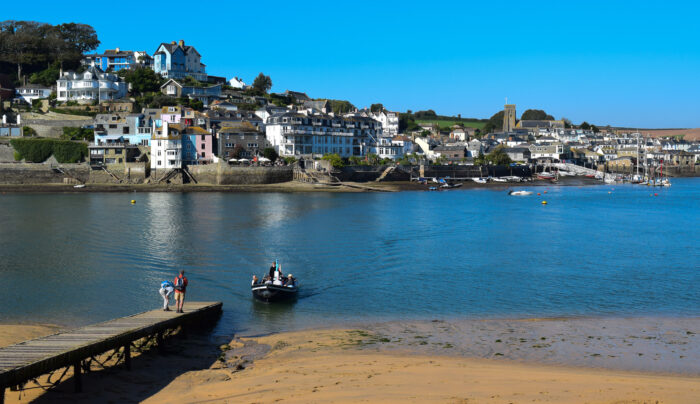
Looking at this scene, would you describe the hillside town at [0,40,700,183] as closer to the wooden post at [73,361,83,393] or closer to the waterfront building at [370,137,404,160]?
the waterfront building at [370,137,404,160]

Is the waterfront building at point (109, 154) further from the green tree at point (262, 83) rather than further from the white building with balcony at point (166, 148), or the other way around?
the green tree at point (262, 83)

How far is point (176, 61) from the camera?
110m

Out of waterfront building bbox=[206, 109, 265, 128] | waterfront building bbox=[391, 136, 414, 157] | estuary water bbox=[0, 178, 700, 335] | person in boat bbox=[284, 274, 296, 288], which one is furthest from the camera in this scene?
waterfront building bbox=[391, 136, 414, 157]

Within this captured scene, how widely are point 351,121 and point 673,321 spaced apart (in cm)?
8211

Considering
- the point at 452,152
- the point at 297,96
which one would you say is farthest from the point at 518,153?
the point at 297,96

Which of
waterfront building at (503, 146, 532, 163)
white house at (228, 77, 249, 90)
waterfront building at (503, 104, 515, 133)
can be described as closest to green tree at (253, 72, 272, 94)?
white house at (228, 77, 249, 90)

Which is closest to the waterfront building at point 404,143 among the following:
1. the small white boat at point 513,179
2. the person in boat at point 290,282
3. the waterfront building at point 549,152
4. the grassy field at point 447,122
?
the small white boat at point 513,179

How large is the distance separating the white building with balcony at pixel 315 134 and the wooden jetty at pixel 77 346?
71.7 metres

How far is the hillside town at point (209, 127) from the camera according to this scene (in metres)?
79.3

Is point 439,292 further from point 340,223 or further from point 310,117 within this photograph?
point 310,117

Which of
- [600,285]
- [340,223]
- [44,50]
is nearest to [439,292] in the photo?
[600,285]

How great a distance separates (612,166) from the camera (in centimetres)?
13575

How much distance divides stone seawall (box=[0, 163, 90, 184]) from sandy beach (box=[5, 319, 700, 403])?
67552mm

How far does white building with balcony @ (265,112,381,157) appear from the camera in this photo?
8825 cm
